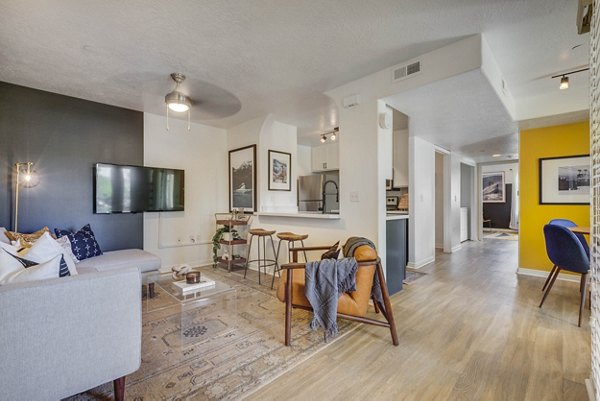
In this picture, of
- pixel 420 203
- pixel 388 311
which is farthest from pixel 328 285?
pixel 420 203

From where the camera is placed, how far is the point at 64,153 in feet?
11.4

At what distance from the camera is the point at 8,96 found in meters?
3.13

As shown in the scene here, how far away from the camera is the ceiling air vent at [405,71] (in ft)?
8.44

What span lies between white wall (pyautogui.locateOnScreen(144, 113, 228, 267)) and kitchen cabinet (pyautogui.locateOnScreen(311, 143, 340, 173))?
7.81 ft

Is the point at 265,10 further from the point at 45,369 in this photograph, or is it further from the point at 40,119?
the point at 40,119

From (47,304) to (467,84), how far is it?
11.0 feet

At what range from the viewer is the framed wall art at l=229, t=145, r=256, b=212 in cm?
452

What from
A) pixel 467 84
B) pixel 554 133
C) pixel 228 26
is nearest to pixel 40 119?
pixel 228 26

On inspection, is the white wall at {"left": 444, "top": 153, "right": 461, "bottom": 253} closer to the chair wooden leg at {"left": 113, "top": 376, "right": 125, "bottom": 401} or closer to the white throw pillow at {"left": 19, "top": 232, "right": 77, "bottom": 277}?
the chair wooden leg at {"left": 113, "top": 376, "right": 125, "bottom": 401}

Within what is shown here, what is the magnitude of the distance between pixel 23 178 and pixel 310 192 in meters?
4.78

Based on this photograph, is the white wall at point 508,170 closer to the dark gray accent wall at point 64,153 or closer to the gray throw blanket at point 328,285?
the gray throw blanket at point 328,285

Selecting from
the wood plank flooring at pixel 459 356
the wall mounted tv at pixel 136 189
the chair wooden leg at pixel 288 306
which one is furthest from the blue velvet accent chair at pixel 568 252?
the wall mounted tv at pixel 136 189

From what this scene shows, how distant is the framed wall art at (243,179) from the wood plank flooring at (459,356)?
272cm

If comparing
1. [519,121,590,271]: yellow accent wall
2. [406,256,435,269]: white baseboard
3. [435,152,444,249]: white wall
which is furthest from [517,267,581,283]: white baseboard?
[435,152,444,249]: white wall
